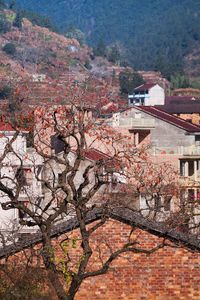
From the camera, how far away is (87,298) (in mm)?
18297

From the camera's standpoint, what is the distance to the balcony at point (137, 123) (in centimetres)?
4578

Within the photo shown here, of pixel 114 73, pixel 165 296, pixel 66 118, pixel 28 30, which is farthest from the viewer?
pixel 28 30

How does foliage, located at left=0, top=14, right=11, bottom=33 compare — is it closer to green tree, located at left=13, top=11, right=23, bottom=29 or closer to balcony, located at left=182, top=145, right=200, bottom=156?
green tree, located at left=13, top=11, right=23, bottom=29

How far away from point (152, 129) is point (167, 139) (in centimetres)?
67

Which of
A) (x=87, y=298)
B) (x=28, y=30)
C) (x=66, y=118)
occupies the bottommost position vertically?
(x=87, y=298)

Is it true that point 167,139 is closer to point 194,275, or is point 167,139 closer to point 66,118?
point 66,118

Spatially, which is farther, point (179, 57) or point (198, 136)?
point (179, 57)

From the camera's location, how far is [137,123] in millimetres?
46938

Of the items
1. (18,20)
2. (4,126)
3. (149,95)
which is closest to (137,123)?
(4,126)

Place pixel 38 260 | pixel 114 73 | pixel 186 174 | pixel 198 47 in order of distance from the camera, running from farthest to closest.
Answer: pixel 198 47 < pixel 114 73 < pixel 186 174 < pixel 38 260

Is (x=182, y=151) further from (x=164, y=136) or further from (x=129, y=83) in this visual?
(x=129, y=83)

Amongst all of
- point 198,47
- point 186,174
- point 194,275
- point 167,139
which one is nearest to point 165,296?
point 194,275

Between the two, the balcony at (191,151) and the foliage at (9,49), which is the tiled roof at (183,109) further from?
the foliage at (9,49)

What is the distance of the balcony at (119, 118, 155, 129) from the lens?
45.8m
